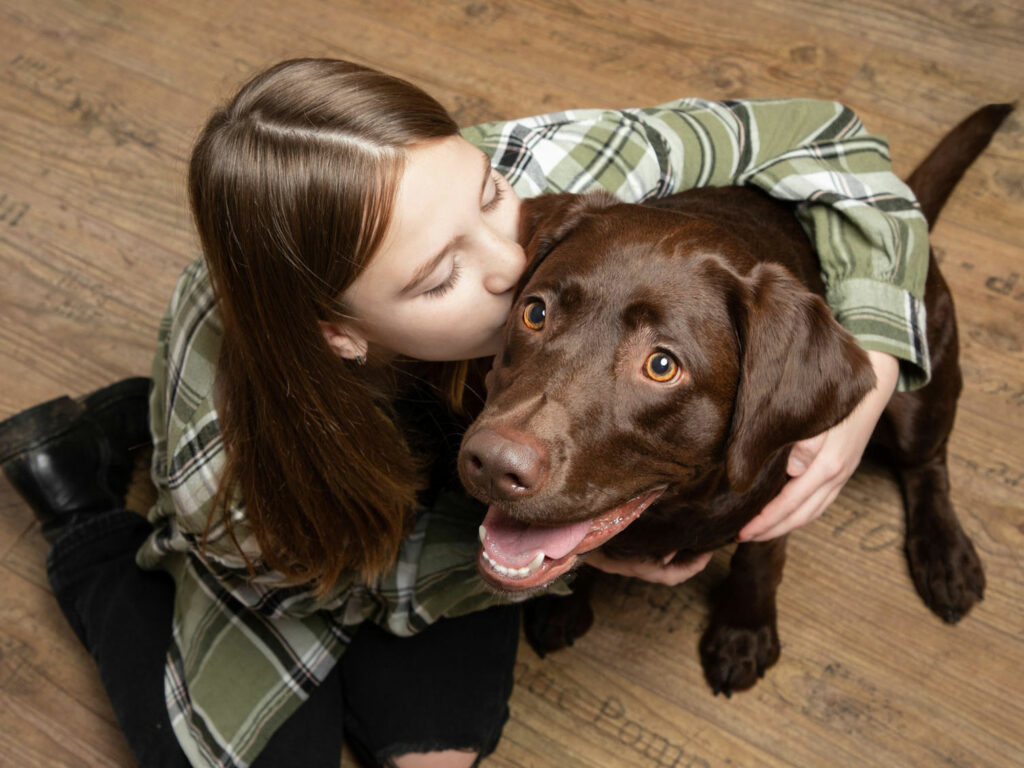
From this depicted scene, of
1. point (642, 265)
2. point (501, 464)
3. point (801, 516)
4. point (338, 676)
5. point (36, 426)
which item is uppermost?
point (642, 265)

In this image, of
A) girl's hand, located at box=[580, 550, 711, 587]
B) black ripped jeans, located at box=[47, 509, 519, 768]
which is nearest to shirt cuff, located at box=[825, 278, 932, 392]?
girl's hand, located at box=[580, 550, 711, 587]

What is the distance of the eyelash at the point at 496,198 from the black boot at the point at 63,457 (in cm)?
135

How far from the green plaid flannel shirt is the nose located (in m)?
0.42

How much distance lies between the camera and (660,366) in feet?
5.11

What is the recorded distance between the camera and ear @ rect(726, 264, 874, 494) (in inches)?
61.6

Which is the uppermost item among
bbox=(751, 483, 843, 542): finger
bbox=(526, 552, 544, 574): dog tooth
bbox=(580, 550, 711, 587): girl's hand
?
bbox=(526, 552, 544, 574): dog tooth

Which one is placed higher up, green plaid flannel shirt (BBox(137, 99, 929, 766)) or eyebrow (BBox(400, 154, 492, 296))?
eyebrow (BBox(400, 154, 492, 296))

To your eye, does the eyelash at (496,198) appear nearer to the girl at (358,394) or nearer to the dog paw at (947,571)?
the girl at (358,394)

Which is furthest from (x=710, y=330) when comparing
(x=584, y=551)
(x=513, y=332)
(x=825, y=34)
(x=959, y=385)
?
(x=825, y=34)

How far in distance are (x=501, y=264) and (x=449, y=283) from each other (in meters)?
0.10

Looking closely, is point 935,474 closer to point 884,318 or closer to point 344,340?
point 884,318

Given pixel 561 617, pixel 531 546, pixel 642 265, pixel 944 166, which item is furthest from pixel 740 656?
pixel 944 166

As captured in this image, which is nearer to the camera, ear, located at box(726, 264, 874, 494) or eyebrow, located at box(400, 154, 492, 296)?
ear, located at box(726, 264, 874, 494)

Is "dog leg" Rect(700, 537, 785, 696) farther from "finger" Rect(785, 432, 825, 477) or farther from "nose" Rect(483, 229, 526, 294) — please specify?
"nose" Rect(483, 229, 526, 294)
